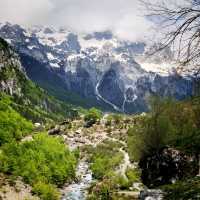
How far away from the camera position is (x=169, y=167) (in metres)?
59.4

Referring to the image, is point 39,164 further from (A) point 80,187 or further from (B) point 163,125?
(B) point 163,125

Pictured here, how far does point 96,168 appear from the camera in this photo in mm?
117938

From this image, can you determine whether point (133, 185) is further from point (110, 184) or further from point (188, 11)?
point (188, 11)

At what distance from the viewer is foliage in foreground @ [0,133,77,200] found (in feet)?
261

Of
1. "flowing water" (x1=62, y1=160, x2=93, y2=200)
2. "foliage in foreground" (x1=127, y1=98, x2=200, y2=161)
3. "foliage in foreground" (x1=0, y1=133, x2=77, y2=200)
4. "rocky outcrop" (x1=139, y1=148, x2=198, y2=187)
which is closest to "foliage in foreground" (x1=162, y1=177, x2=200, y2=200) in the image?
"rocky outcrop" (x1=139, y1=148, x2=198, y2=187)

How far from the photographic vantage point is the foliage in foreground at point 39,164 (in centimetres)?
7951

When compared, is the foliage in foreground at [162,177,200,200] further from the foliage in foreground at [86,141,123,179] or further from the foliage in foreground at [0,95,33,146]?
the foliage in foreground at [86,141,123,179]

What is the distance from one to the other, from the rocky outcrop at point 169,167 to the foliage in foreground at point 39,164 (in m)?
18.3

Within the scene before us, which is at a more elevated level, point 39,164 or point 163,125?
point 163,125

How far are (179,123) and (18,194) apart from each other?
1200 inches

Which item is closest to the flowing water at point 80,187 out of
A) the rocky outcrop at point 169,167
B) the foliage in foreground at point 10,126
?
the foliage in foreground at point 10,126

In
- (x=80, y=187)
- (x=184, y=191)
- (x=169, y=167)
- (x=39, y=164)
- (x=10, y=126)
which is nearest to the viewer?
(x=184, y=191)

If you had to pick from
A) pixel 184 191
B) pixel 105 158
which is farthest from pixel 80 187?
pixel 184 191

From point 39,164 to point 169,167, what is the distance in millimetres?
34553
